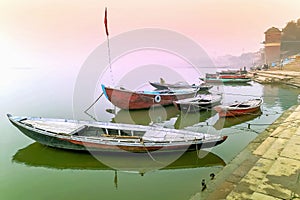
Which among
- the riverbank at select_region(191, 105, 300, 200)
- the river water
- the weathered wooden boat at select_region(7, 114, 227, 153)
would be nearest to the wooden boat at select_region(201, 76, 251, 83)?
the river water

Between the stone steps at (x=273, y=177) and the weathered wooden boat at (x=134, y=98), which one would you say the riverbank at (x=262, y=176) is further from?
the weathered wooden boat at (x=134, y=98)

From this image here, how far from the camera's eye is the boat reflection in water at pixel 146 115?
535 inches

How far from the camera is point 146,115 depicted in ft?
48.0

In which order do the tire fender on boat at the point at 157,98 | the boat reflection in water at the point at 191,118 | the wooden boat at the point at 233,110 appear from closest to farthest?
the wooden boat at the point at 233,110 < the boat reflection in water at the point at 191,118 < the tire fender on boat at the point at 157,98

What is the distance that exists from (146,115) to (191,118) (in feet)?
9.53

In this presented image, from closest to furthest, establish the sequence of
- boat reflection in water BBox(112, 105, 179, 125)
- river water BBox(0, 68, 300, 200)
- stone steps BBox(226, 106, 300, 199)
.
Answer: stone steps BBox(226, 106, 300, 199)
river water BBox(0, 68, 300, 200)
boat reflection in water BBox(112, 105, 179, 125)

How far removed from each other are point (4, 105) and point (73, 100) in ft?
17.1

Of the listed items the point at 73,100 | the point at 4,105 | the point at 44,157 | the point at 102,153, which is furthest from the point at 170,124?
the point at 4,105

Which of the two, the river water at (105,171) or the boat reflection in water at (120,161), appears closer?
the river water at (105,171)

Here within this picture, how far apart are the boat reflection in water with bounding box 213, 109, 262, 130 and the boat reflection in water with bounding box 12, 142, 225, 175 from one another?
3.81 metres

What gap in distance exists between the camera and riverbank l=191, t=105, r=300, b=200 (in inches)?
165

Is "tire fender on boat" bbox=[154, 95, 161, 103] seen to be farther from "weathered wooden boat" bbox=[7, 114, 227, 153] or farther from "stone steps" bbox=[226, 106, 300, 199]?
"stone steps" bbox=[226, 106, 300, 199]

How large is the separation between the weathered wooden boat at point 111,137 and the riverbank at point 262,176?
1360 mm

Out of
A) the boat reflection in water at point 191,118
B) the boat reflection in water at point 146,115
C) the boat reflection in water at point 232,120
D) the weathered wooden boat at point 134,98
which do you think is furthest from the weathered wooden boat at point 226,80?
the boat reflection in water at point 232,120
